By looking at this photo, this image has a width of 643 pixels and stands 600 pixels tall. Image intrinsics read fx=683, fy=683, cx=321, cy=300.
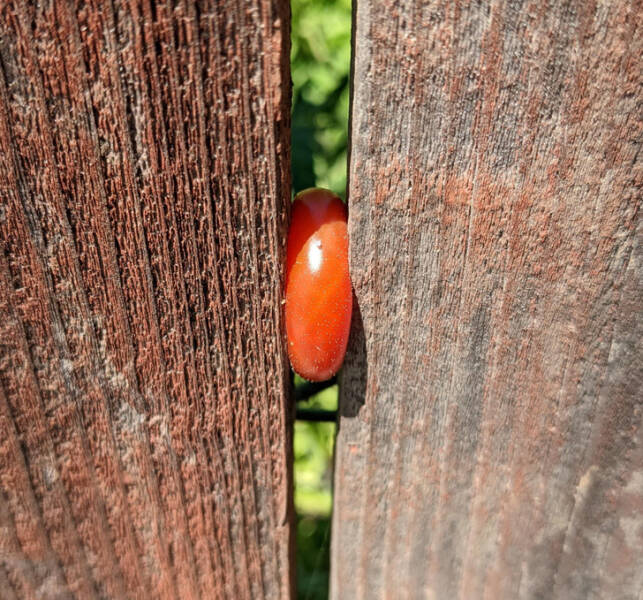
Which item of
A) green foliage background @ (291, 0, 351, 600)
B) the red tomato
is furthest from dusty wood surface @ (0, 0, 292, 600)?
green foliage background @ (291, 0, 351, 600)

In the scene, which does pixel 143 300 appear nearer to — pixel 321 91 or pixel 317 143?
pixel 317 143

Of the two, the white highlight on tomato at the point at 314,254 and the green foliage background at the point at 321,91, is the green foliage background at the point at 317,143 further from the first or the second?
the white highlight on tomato at the point at 314,254

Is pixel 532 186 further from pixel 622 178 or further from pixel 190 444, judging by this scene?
pixel 190 444

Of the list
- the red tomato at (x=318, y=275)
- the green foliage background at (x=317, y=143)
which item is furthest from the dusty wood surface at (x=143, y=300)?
the green foliage background at (x=317, y=143)

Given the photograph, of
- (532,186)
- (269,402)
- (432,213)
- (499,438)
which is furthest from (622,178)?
(269,402)

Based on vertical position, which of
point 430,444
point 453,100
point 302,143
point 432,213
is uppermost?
point 453,100

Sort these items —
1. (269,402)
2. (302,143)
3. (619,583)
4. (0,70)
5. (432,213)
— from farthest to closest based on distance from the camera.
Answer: (302,143) → (619,583) → (269,402) → (432,213) → (0,70)
